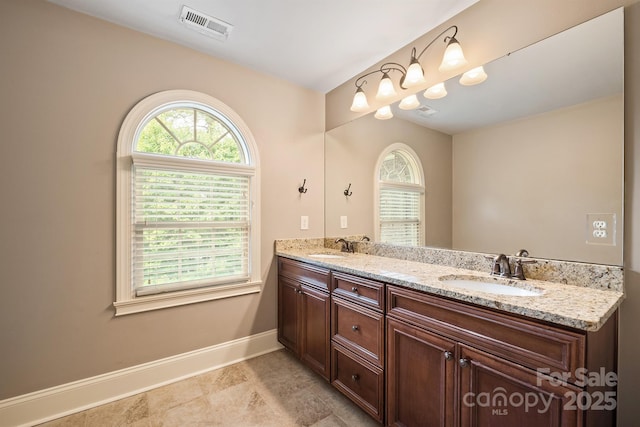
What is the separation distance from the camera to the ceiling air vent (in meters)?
1.82

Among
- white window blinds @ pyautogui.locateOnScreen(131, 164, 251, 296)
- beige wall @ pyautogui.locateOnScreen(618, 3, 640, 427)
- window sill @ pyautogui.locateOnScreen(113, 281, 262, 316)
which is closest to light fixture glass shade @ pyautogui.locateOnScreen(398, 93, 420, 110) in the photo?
beige wall @ pyautogui.locateOnScreen(618, 3, 640, 427)

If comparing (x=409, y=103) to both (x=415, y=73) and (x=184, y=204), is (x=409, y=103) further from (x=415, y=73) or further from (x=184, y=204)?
(x=184, y=204)

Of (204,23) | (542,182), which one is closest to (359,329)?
(542,182)

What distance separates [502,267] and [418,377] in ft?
2.51

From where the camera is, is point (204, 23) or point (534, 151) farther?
point (204, 23)

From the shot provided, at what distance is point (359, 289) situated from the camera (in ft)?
5.63

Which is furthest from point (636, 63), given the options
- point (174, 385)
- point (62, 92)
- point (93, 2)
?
point (174, 385)

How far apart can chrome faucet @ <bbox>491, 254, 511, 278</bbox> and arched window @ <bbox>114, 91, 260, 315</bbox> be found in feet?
5.97

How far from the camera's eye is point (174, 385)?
207cm

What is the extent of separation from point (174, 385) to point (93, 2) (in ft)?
8.72

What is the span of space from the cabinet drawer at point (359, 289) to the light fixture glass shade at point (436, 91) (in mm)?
1363

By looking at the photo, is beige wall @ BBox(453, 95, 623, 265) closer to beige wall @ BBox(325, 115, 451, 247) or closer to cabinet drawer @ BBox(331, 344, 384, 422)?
beige wall @ BBox(325, 115, 451, 247)

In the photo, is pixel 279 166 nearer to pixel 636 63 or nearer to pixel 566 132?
pixel 566 132

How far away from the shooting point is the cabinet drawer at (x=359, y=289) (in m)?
1.58
